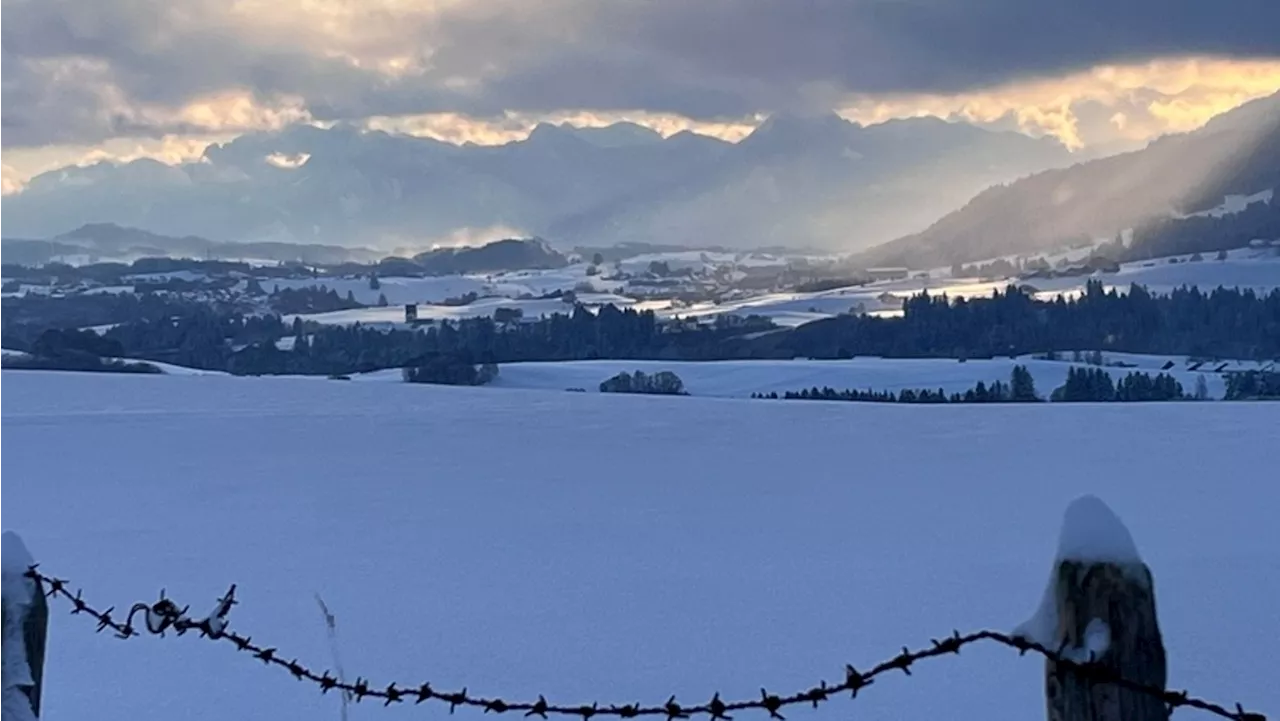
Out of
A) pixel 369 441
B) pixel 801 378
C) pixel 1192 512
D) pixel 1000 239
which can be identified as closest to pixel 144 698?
pixel 1192 512

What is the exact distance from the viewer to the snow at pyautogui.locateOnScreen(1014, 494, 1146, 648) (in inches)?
66.9

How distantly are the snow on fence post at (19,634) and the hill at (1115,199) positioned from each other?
51.5 m

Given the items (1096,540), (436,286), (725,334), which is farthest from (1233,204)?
(1096,540)

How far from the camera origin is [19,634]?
7.61 ft

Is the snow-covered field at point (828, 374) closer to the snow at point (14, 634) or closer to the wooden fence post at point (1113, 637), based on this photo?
the snow at point (14, 634)

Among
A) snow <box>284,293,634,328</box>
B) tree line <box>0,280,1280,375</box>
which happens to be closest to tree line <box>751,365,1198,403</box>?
tree line <box>0,280,1280,375</box>

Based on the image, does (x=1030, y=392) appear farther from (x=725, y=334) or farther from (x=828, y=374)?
(x=725, y=334)

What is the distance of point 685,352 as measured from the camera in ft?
105

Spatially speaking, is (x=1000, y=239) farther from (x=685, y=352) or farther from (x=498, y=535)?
(x=498, y=535)

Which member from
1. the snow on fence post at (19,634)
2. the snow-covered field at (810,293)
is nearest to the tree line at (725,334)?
the snow-covered field at (810,293)

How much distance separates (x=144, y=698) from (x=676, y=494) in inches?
230

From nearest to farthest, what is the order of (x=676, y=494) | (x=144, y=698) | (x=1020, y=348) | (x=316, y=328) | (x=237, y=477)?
(x=144, y=698) → (x=676, y=494) → (x=237, y=477) → (x=1020, y=348) → (x=316, y=328)

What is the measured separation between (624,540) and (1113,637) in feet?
26.1

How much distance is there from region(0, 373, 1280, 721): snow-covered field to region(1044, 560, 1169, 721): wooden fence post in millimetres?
4246
